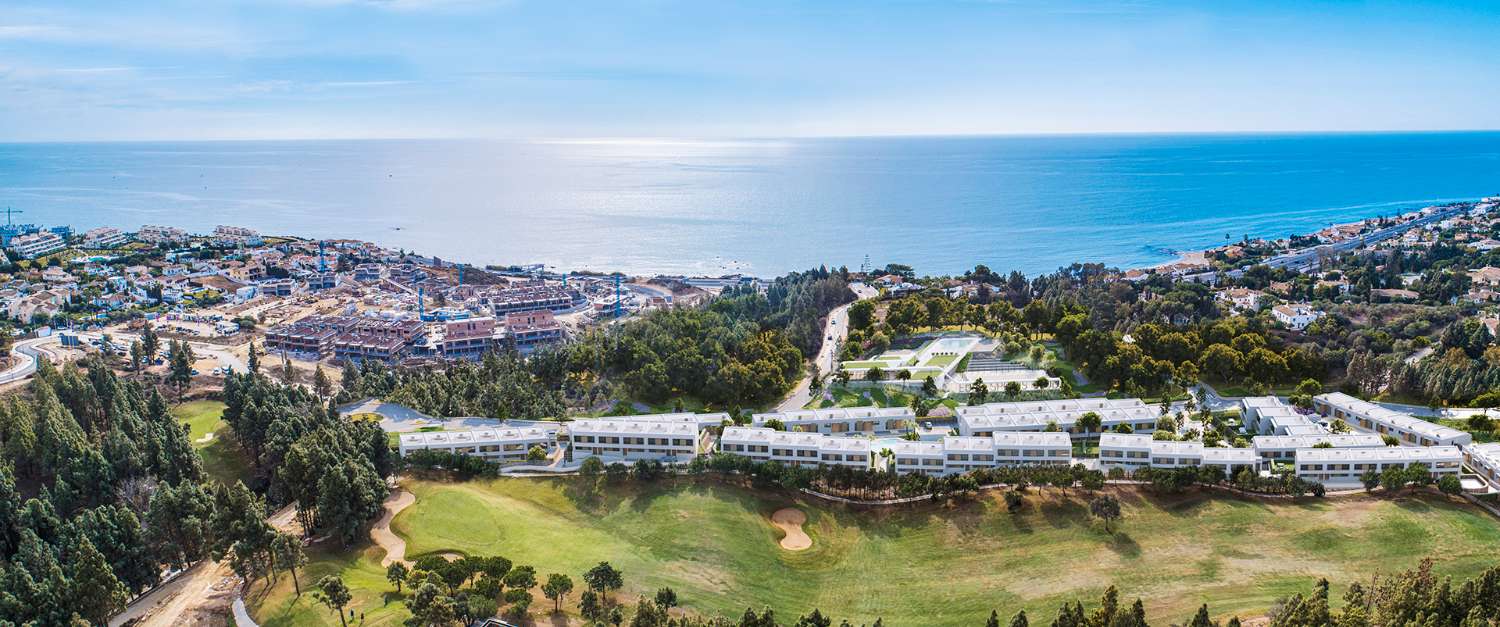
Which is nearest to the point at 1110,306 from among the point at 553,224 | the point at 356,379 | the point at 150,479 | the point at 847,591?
the point at 847,591

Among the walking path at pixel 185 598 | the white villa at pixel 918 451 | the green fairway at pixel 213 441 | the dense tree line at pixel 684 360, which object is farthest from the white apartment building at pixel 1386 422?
the green fairway at pixel 213 441

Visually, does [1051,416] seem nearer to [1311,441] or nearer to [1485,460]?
[1311,441]

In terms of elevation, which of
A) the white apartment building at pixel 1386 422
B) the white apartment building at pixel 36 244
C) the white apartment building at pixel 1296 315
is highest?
the white apartment building at pixel 36 244

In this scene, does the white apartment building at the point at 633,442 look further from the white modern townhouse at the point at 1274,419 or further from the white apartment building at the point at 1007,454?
the white modern townhouse at the point at 1274,419

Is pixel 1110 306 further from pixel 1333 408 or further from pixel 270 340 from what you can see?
pixel 270 340

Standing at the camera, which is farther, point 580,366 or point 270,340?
point 270,340

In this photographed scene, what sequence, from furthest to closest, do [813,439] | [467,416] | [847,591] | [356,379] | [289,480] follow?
[356,379] < [467,416] < [813,439] < [289,480] < [847,591]

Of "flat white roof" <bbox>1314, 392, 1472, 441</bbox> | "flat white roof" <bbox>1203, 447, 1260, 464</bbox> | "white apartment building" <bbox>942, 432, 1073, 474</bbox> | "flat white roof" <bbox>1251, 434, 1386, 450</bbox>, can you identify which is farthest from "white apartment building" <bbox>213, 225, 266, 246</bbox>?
"flat white roof" <bbox>1314, 392, 1472, 441</bbox>
